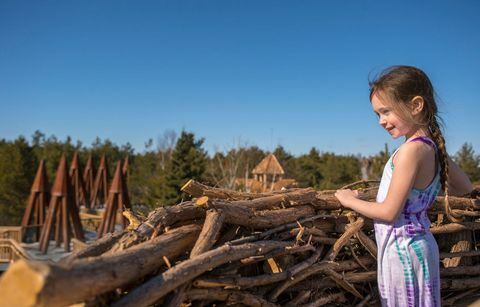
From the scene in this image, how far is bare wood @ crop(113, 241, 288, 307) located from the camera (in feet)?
4.82

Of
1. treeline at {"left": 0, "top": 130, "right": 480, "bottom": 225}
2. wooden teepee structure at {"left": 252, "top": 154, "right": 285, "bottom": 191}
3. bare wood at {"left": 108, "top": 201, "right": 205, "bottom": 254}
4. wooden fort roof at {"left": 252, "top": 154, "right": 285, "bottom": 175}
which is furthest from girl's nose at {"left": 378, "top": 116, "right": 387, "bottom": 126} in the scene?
wooden fort roof at {"left": 252, "top": 154, "right": 285, "bottom": 175}

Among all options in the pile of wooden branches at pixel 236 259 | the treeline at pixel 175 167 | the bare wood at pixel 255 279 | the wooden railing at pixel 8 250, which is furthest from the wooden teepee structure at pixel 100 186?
the bare wood at pixel 255 279

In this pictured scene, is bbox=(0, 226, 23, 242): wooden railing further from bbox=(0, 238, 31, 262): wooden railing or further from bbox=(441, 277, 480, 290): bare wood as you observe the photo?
bbox=(441, 277, 480, 290): bare wood

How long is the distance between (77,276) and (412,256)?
5.00 ft

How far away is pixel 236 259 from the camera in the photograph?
192cm

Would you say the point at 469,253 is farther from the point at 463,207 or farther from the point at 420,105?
the point at 420,105

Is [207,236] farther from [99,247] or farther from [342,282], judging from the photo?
[342,282]

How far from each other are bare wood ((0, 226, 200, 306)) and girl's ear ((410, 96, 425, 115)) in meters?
1.35

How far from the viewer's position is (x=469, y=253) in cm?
321

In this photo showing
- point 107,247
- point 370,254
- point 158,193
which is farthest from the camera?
point 158,193

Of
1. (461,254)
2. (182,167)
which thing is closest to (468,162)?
(182,167)

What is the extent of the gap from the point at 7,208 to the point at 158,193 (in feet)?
37.6

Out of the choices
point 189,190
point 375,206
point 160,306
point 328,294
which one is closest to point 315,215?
point 328,294

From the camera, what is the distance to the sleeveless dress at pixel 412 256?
1965 millimetres
